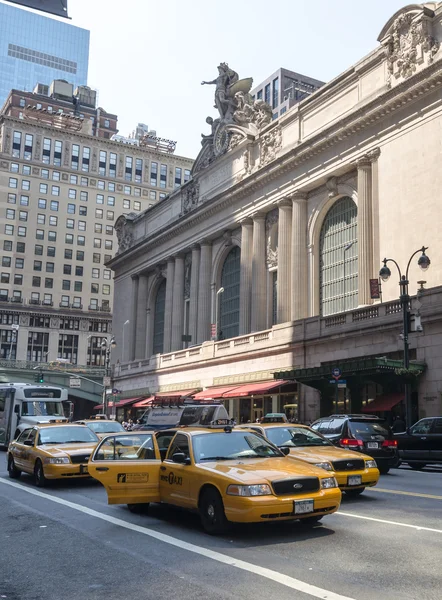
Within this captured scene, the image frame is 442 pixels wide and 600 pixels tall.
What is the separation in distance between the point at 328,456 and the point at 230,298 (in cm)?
4146

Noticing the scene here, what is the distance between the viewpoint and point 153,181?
4879 inches

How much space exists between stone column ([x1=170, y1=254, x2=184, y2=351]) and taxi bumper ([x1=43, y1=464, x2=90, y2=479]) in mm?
43725

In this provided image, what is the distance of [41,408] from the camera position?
31.6 m

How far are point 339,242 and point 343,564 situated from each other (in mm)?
35920

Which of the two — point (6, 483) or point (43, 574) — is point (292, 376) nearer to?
point (6, 483)

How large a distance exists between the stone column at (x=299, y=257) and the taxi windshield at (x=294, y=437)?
28931 mm

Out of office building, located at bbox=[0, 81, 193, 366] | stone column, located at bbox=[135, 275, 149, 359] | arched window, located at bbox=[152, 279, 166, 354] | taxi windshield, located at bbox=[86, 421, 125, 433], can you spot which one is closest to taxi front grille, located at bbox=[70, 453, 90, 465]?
taxi windshield, located at bbox=[86, 421, 125, 433]

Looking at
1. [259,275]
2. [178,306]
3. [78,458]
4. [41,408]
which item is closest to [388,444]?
[78,458]

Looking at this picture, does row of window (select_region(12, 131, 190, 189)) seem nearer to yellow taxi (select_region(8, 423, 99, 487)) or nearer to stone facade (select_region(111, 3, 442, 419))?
stone facade (select_region(111, 3, 442, 419))

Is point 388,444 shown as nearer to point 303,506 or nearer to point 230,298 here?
point 303,506

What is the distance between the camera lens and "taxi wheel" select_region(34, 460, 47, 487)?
16094 millimetres

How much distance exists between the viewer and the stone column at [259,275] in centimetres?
4741

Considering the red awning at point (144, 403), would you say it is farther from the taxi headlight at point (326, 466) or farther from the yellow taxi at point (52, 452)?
the taxi headlight at point (326, 466)

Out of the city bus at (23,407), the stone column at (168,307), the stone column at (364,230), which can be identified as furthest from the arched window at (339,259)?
the stone column at (168,307)
